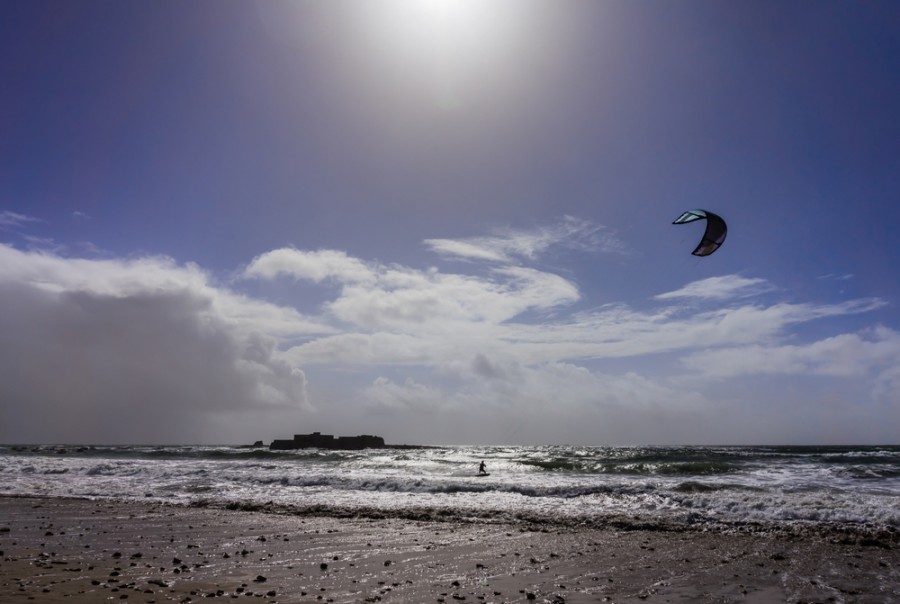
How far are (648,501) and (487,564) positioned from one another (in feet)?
35.7

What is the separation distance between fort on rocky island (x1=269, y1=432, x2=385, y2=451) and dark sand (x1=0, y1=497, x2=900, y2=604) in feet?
218

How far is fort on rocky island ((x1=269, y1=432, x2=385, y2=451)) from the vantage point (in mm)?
79312

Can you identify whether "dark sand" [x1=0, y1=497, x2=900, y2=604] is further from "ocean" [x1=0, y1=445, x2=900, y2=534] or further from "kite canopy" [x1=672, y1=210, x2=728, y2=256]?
"kite canopy" [x1=672, y1=210, x2=728, y2=256]

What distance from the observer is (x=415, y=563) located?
402 inches

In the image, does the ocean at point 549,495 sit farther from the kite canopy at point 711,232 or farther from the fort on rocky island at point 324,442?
the fort on rocky island at point 324,442

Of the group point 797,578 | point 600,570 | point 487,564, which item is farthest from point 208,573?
point 797,578

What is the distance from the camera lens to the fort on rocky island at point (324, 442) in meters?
79.3

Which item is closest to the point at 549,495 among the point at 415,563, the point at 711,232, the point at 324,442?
the point at 711,232

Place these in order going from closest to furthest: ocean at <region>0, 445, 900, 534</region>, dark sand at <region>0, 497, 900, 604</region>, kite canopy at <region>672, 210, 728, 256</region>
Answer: dark sand at <region>0, 497, 900, 604</region> < ocean at <region>0, 445, 900, 534</region> < kite canopy at <region>672, 210, 728, 256</region>

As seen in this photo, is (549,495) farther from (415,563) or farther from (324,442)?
(324,442)

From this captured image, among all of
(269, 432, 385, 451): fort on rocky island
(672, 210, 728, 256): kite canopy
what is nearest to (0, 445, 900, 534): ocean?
(672, 210, 728, 256): kite canopy

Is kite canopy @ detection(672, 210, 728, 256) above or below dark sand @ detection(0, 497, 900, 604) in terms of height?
above

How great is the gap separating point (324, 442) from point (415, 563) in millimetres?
77425

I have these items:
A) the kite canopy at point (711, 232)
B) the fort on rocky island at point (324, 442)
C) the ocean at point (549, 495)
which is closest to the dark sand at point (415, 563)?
the ocean at point (549, 495)
